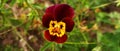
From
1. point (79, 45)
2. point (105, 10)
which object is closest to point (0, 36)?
point (79, 45)

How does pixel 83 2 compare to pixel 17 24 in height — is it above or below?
above

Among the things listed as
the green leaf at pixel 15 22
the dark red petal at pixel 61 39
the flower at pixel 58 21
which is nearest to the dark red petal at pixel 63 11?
the flower at pixel 58 21

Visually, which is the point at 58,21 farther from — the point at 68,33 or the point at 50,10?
the point at 68,33

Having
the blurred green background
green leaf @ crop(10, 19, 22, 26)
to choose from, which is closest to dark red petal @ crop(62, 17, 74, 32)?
the blurred green background

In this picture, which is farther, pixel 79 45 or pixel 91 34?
pixel 91 34

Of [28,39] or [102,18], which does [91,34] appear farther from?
[28,39]

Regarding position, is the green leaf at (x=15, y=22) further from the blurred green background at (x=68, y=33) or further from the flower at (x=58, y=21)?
the flower at (x=58, y=21)

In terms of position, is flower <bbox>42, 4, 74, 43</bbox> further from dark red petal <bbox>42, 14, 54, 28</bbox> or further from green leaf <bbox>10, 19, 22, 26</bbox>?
green leaf <bbox>10, 19, 22, 26</bbox>
